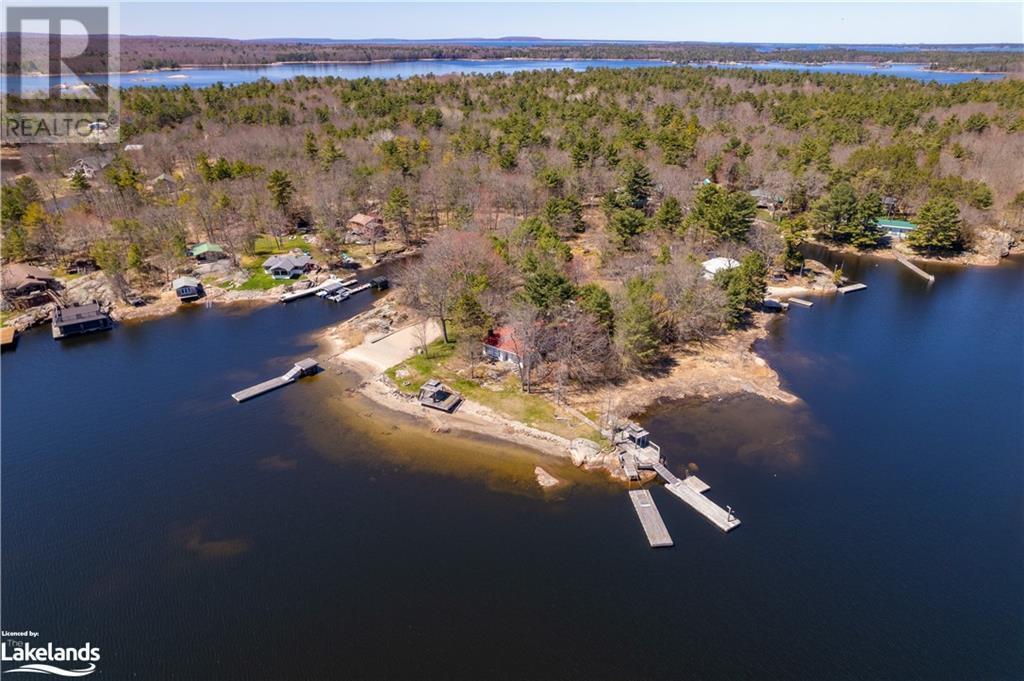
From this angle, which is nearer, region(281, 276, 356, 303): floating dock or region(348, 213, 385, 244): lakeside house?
region(281, 276, 356, 303): floating dock

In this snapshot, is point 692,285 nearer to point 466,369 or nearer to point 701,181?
point 466,369

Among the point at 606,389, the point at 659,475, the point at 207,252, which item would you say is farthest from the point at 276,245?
the point at 659,475

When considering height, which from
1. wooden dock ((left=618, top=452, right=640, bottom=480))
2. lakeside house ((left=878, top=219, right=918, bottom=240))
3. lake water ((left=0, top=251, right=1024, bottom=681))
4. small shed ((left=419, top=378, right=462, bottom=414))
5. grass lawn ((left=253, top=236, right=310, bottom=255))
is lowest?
lake water ((left=0, top=251, right=1024, bottom=681))

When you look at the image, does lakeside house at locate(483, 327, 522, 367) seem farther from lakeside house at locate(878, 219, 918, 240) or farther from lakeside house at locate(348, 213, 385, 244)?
lakeside house at locate(878, 219, 918, 240)

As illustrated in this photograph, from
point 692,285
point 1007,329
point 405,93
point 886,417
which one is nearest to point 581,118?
point 405,93

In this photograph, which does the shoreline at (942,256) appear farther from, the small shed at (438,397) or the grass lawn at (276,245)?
the grass lawn at (276,245)

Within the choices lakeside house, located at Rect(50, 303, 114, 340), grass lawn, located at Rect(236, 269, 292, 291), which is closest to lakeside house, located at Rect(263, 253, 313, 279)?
grass lawn, located at Rect(236, 269, 292, 291)
